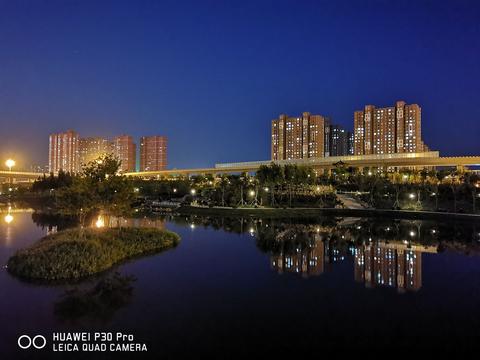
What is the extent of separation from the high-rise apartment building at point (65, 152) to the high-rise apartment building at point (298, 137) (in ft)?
276

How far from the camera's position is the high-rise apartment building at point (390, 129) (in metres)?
95.4

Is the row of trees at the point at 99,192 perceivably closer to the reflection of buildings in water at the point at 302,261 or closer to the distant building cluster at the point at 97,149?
the reflection of buildings in water at the point at 302,261

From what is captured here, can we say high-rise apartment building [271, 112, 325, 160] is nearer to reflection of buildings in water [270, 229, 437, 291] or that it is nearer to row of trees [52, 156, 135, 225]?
reflection of buildings in water [270, 229, 437, 291]

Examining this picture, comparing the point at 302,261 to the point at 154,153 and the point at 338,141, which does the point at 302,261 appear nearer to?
the point at 338,141

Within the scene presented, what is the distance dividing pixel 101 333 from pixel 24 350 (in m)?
1.63

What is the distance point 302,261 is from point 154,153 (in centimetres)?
14158

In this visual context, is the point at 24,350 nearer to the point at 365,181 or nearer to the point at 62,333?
the point at 62,333

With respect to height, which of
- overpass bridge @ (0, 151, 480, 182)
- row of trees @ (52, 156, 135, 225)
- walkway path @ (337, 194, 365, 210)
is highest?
overpass bridge @ (0, 151, 480, 182)

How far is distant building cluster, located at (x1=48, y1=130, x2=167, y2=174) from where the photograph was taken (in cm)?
14988

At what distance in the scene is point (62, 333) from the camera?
29.3ft

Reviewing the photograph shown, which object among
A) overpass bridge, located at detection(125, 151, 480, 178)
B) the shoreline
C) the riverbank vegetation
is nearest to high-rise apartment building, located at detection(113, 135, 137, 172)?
overpass bridge, located at detection(125, 151, 480, 178)

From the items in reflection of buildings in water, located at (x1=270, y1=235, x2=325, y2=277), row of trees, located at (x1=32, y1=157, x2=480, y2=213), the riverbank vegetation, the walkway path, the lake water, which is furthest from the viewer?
the walkway path

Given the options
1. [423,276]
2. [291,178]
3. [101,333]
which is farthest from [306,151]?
[101,333]

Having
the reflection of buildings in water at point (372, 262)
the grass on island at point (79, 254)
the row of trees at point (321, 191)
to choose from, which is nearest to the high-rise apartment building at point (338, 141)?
the row of trees at point (321, 191)
